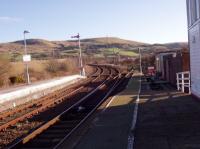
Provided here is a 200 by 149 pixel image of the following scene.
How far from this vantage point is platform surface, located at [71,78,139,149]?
1002 centimetres

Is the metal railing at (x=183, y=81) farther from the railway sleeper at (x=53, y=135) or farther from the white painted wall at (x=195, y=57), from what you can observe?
the railway sleeper at (x=53, y=135)

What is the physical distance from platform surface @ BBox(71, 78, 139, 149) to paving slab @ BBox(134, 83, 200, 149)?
379 mm

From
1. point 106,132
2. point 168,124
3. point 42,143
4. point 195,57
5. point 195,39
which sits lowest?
point 42,143

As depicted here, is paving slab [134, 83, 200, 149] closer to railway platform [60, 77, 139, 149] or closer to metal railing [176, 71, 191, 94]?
railway platform [60, 77, 139, 149]

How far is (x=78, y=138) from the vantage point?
11305 millimetres

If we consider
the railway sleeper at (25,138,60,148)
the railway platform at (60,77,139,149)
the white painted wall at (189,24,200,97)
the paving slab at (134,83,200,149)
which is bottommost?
the railway sleeper at (25,138,60,148)

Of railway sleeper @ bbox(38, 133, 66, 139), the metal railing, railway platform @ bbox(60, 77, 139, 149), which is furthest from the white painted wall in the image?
railway sleeper @ bbox(38, 133, 66, 139)

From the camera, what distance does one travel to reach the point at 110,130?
38.9ft

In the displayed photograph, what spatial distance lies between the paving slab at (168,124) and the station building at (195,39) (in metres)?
0.74

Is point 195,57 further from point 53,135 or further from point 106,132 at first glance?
point 53,135

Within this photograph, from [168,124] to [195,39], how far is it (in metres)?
6.23

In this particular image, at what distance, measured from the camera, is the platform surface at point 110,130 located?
10023 mm

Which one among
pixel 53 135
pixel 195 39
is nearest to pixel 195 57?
pixel 195 39

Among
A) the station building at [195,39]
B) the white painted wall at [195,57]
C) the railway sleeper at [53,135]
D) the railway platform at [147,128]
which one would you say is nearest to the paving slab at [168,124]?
the railway platform at [147,128]
